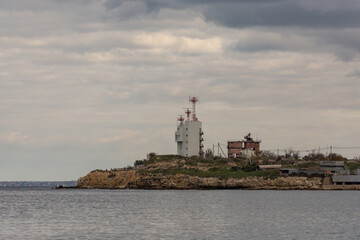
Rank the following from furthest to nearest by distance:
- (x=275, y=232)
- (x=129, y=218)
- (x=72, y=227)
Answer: (x=129, y=218)
(x=72, y=227)
(x=275, y=232)

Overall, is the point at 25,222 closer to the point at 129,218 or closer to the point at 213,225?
the point at 129,218

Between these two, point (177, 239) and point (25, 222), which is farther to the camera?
point (25, 222)

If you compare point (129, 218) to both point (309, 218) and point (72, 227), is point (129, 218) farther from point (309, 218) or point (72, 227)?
point (309, 218)

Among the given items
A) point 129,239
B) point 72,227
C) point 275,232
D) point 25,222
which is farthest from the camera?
point 25,222

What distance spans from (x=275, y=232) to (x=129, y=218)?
84.7 ft

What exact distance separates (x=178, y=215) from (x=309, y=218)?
63.9 feet

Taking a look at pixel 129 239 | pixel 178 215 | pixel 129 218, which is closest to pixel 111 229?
pixel 129 239

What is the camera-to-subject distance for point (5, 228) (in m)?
77.3

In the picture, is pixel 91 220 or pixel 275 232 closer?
pixel 275 232

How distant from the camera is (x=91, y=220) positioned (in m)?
88.1

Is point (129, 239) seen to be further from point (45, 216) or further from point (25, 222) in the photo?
point (45, 216)

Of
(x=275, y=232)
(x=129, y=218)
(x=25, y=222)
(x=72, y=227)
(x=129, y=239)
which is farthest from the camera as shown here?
(x=129, y=218)

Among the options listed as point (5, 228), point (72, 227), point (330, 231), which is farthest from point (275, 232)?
point (5, 228)

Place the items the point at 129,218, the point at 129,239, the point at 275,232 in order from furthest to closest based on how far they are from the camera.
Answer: the point at 129,218, the point at 275,232, the point at 129,239
